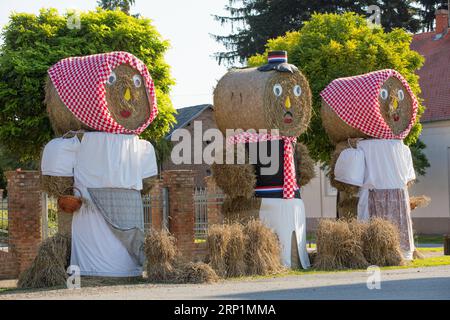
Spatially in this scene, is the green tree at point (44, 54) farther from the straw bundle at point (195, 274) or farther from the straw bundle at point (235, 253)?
the straw bundle at point (195, 274)

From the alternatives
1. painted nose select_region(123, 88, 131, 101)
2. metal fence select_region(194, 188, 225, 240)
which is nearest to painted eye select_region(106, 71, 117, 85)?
painted nose select_region(123, 88, 131, 101)

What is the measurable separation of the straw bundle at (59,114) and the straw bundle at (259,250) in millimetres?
3231

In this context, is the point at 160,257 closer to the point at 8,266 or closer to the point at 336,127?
the point at 8,266

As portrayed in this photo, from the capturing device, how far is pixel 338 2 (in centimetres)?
4219

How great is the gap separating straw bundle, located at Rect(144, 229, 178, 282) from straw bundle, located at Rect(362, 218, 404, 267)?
4.21 metres

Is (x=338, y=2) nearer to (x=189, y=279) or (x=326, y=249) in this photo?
(x=326, y=249)

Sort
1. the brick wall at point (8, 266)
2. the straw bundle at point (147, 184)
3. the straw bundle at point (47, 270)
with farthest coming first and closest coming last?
the brick wall at point (8, 266)
the straw bundle at point (147, 184)
the straw bundle at point (47, 270)

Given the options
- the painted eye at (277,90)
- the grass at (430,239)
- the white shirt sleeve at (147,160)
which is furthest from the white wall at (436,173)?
the white shirt sleeve at (147,160)

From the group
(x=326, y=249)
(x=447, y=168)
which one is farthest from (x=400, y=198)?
(x=447, y=168)

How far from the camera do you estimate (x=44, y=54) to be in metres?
19.3

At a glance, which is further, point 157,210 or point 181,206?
point 157,210

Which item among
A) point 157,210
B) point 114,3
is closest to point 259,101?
point 157,210

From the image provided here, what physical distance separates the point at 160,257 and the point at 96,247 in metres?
1.17

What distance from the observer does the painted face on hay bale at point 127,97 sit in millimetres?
16203
